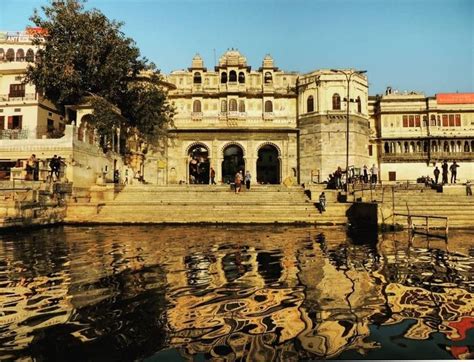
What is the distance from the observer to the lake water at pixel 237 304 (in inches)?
140

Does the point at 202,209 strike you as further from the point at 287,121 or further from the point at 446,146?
the point at 446,146

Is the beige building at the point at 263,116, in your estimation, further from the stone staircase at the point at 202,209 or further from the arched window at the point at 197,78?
the stone staircase at the point at 202,209

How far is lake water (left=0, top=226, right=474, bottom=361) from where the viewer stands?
11.7 ft

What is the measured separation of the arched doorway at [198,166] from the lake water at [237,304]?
91.0 ft

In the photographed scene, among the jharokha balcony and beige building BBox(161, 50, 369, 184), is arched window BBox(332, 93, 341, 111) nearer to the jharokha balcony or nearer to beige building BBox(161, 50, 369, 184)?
beige building BBox(161, 50, 369, 184)

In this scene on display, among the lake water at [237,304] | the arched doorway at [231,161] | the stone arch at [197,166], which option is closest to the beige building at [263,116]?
the stone arch at [197,166]

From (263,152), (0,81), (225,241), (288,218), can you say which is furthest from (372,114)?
(0,81)

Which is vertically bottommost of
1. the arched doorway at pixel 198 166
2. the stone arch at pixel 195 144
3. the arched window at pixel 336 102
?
the arched doorway at pixel 198 166

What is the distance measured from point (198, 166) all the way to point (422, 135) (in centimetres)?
2501

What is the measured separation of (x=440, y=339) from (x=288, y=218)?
13378mm

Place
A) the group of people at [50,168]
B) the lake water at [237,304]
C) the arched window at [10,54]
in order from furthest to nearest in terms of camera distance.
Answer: the arched window at [10,54] → the group of people at [50,168] → the lake water at [237,304]

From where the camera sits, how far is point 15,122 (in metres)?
30.5

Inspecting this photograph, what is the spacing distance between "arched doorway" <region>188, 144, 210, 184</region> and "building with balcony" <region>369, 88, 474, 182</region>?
19.5 meters

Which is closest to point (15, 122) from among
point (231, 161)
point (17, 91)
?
point (17, 91)
